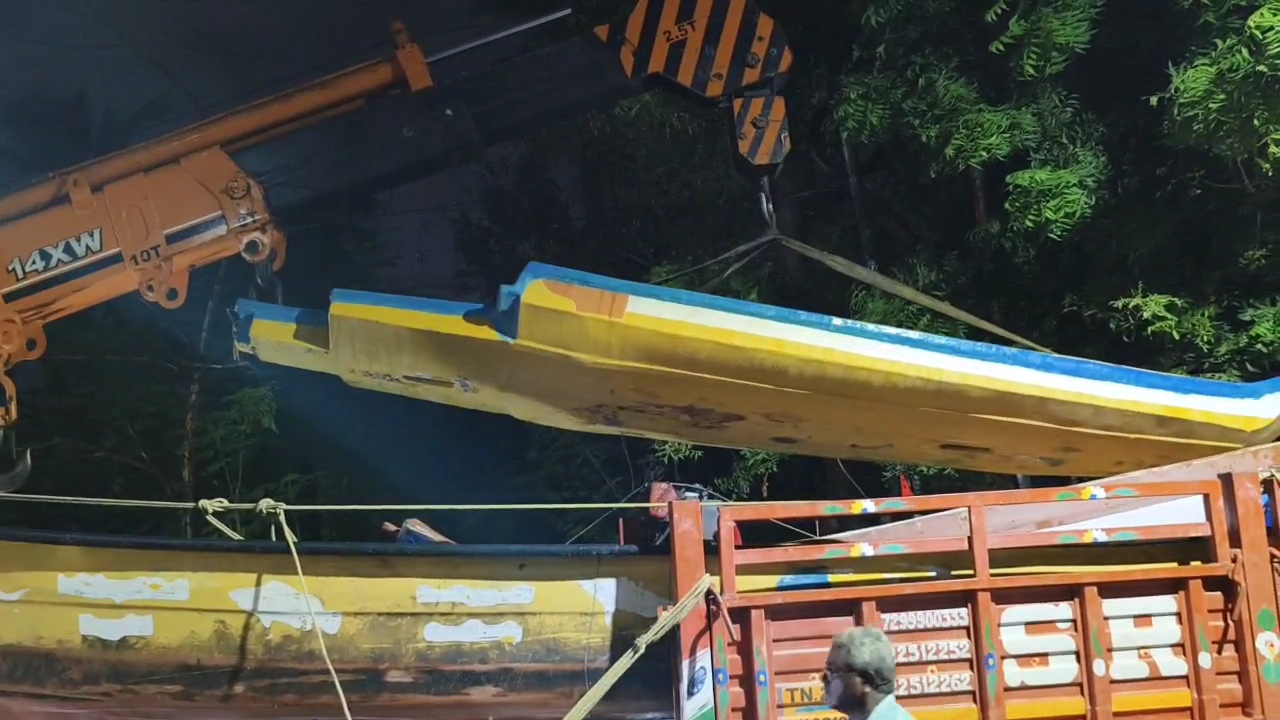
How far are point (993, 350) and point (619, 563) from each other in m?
1.01

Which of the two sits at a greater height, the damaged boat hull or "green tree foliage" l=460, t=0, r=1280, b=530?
"green tree foliage" l=460, t=0, r=1280, b=530

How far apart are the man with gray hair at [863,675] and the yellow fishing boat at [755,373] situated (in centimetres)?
94

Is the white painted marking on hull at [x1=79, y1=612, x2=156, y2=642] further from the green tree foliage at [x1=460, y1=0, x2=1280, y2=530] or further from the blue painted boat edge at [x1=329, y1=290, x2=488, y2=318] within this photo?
the green tree foliage at [x1=460, y1=0, x2=1280, y2=530]

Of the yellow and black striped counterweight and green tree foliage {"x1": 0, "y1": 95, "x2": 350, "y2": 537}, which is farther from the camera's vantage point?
green tree foliage {"x1": 0, "y1": 95, "x2": 350, "y2": 537}

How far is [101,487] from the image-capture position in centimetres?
352

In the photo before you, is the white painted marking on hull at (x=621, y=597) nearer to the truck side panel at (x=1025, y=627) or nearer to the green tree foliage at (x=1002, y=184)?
the truck side panel at (x=1025, y=627)

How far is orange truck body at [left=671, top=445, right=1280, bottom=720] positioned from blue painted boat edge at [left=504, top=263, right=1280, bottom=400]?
378 millimetres

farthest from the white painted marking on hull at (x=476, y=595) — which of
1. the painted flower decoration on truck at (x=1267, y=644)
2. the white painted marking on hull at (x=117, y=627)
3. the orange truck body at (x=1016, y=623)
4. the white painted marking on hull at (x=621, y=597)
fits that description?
the painted flower decoration on truck at (x=1267, y=644)

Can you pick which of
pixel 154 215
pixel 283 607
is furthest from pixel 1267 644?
pixel 154 215

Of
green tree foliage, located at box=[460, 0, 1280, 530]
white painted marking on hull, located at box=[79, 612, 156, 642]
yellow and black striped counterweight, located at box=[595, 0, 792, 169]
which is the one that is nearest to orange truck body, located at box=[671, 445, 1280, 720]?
green tree foliage, located at box=[460, 0, 1280, 530]

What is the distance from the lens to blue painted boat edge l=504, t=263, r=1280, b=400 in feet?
7.45

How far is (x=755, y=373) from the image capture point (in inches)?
90.5

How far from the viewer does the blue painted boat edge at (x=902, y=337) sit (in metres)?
2.27

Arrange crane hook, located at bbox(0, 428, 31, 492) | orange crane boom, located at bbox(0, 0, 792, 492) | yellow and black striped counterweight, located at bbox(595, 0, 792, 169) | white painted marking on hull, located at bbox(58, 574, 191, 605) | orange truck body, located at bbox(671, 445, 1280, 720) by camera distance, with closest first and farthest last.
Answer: orange truck body, located at bbox(671, 445, 1280, 720) < white painted marking on hull, located at bbox(58, 574, 191, 605) < orange crane boom, located at bbox(0, 0, 792, 492) < crane hook, located at bbox(0, 428, 31, 492) < yellow and black striped counterweight, located at bbox(595, 0, 792, 169)
